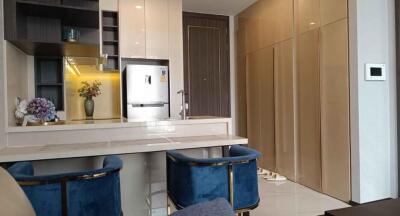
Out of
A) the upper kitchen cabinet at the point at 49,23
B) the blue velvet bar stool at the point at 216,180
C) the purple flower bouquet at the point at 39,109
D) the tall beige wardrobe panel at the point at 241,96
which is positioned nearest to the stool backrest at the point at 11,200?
the blue velvet bar stool at the point at 216,180

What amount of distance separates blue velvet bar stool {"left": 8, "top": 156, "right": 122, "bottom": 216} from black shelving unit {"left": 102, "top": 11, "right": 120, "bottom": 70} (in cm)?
278

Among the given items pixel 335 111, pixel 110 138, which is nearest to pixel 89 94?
pixel 110 138

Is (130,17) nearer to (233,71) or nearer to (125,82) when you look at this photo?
(125,82)

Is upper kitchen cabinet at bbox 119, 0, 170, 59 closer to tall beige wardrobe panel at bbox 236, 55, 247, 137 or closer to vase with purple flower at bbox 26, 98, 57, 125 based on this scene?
tall beige wardrobe panel at bbox 236, 55, 247, 137

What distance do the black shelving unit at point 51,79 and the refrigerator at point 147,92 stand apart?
89 cm

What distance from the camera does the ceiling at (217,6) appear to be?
461 cm

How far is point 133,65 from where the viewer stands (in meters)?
4.09

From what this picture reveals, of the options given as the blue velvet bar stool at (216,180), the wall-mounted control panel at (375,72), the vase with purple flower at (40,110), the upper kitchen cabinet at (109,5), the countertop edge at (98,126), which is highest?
the upper kitchen cabinet at (109,5)

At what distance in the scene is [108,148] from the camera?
1939 millimetres

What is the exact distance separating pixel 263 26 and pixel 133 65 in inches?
81.4

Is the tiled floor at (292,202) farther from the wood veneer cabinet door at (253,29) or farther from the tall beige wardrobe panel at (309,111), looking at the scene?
the wood veneer cabinet door at (253,29)

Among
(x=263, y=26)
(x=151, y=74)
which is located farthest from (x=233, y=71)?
(x=151, y=74)

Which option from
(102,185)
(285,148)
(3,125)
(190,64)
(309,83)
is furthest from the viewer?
(190,64)

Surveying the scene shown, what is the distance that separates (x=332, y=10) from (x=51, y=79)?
3.55 m
